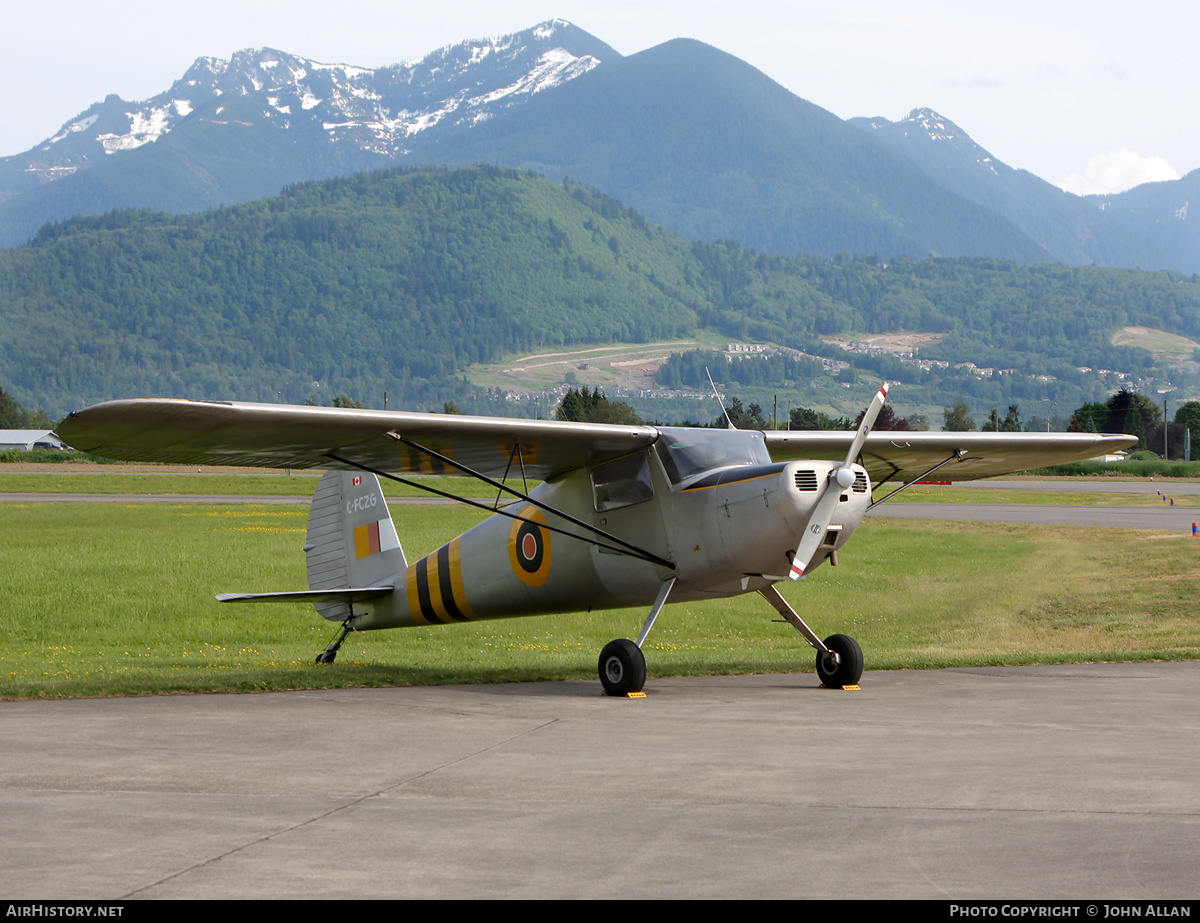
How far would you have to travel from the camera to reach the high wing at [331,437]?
10359 mm

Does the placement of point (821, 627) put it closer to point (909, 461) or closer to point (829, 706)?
point (909, 461)

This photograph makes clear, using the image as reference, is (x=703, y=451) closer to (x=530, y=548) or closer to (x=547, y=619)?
(x=530, y=548)

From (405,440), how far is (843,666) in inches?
191

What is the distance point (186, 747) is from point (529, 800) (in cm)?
297

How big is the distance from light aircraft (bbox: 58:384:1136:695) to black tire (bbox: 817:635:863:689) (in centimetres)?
1

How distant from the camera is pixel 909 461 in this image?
15.7 m

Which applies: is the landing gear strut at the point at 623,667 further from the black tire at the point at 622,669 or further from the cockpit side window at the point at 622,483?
the cockpit side window at the point at 622,483

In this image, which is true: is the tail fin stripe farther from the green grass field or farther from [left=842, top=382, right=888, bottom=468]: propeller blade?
[left=842, top=382, right=888, bottom=468]: propeller blade

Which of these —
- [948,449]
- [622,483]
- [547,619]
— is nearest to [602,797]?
[622,483]

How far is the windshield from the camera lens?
41.4ft

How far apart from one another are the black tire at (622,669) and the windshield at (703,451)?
1763 millimetres

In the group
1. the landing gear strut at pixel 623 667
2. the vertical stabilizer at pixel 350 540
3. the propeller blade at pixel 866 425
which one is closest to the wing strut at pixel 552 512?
the landing gear strut at pixel 623 667

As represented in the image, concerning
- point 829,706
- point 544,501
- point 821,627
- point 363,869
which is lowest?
point 821,627
